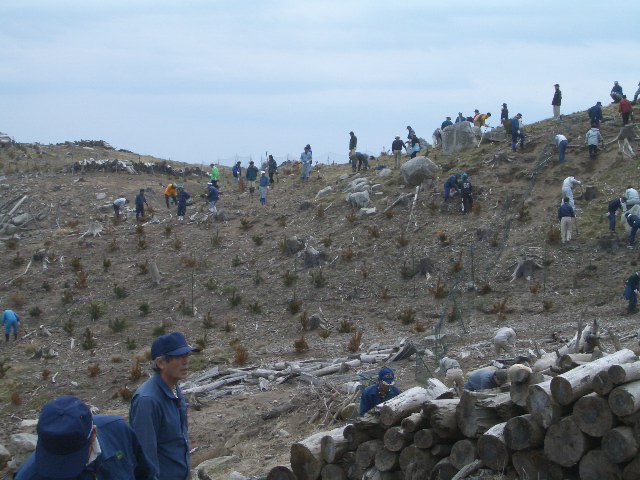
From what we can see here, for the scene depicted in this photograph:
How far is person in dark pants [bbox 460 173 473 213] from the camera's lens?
26094 mm

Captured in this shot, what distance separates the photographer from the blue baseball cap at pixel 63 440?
348cm

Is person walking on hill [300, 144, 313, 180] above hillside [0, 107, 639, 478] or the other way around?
above

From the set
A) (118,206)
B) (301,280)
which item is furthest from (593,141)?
(118,206)

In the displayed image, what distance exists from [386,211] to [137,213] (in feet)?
31.8

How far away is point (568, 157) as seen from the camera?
27.7m

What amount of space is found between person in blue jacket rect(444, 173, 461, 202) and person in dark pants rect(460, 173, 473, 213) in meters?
0.32

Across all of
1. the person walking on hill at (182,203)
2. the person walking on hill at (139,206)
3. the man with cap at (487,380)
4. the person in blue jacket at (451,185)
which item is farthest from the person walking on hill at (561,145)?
the man with cap at (487,380)

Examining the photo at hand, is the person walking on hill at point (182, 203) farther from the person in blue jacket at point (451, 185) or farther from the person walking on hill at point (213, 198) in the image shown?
the person in blue jacket at point (451, 185)

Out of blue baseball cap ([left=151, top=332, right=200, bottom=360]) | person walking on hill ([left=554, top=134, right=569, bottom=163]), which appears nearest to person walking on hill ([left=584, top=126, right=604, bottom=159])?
person walking on hill ([left=554, top=134, right=569, bottom=163])

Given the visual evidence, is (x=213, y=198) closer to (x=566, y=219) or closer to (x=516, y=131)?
(x=516, y=131)

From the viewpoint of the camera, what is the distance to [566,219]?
22797 mm

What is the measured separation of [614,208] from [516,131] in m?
7.19

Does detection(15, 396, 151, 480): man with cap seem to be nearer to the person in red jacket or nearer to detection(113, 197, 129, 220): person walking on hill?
the person in red jacket

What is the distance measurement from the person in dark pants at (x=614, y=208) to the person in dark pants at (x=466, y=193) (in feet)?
15.0
